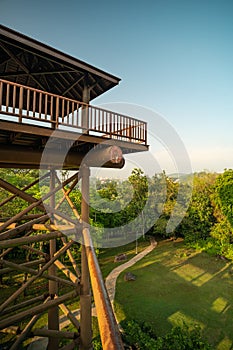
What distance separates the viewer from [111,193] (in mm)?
25953

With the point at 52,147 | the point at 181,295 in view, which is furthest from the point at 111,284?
the point at 52,147

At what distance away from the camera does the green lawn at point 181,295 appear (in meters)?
9.79

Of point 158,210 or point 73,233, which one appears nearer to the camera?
point 73,233

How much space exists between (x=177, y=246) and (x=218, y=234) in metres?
4.53

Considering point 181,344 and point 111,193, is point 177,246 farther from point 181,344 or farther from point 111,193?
point 181,344

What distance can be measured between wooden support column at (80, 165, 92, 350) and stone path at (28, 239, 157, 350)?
4129 millimetres

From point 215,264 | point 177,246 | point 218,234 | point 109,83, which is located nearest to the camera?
point 109,83

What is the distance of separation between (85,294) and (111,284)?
31.8 ft

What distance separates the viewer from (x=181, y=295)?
40.9 feet

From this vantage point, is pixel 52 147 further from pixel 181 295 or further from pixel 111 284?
pixel 181 295

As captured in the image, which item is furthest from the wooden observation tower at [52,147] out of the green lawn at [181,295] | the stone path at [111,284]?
the green lawn at [181,295]

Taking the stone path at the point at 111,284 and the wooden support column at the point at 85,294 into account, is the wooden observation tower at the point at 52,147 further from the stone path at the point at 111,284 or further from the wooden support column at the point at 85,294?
the stone path at the point at 111,284

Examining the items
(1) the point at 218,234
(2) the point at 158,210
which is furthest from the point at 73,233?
(2) the point at 158,210

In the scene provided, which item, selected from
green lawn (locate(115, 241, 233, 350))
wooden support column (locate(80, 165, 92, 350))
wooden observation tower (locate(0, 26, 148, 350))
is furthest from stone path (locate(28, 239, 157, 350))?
wooden support column (locate(80, 165, 92, 350))
